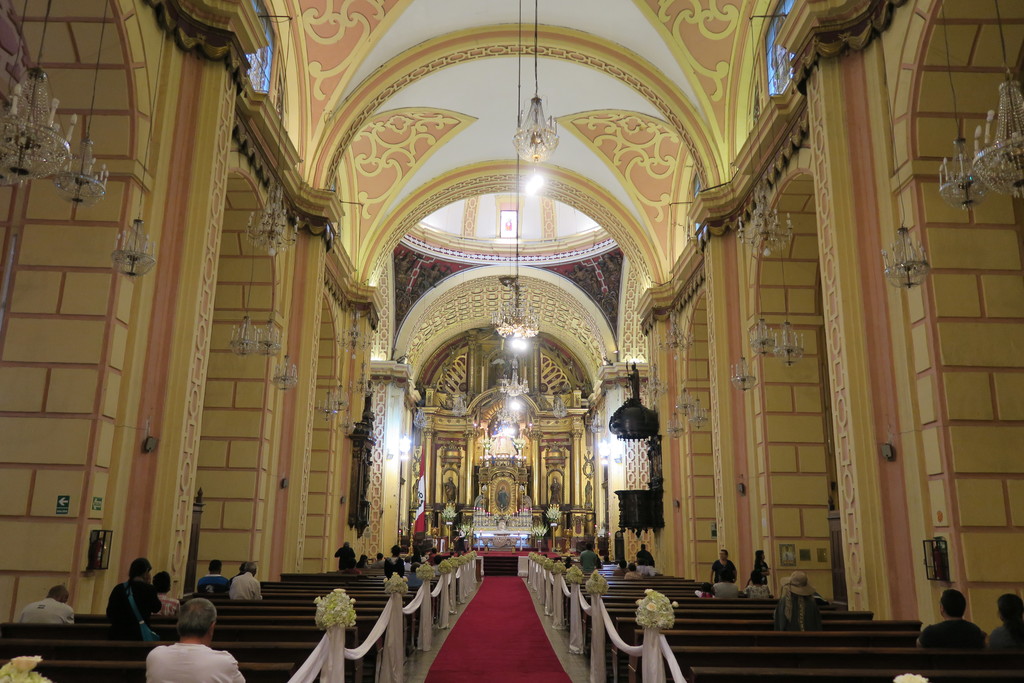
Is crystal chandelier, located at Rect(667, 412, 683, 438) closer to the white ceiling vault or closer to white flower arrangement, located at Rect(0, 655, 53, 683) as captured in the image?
the white ceiling vault

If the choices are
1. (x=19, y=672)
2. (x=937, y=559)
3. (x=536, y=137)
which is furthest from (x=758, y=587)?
(x=19, y=672)

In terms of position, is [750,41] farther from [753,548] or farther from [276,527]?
[276,527]

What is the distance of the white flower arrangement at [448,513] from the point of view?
1206 inches

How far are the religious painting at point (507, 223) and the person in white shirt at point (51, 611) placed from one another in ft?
70.3

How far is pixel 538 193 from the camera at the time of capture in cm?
1858

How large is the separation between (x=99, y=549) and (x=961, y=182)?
266 inches

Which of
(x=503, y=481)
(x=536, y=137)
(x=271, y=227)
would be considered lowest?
(x=503, y=481)

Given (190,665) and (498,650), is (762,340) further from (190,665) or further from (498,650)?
(190,665)

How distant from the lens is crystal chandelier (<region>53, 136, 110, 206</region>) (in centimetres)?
Answer: 475

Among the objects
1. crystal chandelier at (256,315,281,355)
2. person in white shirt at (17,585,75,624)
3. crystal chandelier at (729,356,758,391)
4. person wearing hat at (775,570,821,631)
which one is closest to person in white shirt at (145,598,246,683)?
person in white shirt at (17,585,75,624)

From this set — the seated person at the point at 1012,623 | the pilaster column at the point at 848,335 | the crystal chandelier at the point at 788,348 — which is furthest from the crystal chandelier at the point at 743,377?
the seated person at the point at 1012,623

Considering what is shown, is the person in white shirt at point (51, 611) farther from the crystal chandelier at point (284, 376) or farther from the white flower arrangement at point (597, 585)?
the crystal chandelier at point (284, 376)

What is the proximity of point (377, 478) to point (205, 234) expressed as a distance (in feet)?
46.0

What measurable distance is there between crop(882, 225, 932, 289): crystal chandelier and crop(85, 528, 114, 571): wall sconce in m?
6.45
